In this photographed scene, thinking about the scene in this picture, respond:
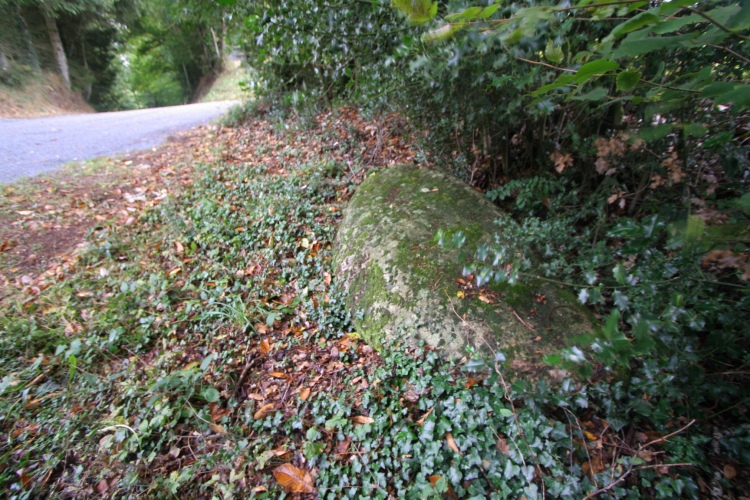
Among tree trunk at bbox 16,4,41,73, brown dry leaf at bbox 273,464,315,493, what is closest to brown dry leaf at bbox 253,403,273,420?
brown dry leaf at bbox 273,464,315,493

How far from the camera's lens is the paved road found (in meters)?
6.00

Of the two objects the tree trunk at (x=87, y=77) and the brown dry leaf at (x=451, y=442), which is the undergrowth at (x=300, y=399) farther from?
the tree trunk at (x=87, y=77)

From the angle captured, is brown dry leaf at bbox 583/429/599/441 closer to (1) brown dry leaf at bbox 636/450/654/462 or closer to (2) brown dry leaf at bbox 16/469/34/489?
(1) brown dry leaf at bbox 636/450/654/462

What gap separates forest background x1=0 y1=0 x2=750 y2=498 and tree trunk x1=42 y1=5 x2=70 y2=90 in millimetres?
17424

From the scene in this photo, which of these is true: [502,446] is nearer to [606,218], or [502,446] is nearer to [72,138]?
[606,218]

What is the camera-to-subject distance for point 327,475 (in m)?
2.05

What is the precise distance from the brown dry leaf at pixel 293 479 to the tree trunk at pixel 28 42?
18.3m

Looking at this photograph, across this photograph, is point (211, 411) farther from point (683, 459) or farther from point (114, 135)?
point (114, 135)

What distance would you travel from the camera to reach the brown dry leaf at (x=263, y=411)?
2436mm

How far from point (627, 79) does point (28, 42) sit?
19.6 meters

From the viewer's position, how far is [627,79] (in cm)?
110

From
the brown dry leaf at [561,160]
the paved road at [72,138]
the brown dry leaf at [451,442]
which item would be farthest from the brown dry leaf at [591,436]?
the paved road at [72,138]

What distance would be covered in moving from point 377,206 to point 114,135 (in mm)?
7548

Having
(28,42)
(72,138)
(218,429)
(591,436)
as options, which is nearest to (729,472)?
(591,436)
